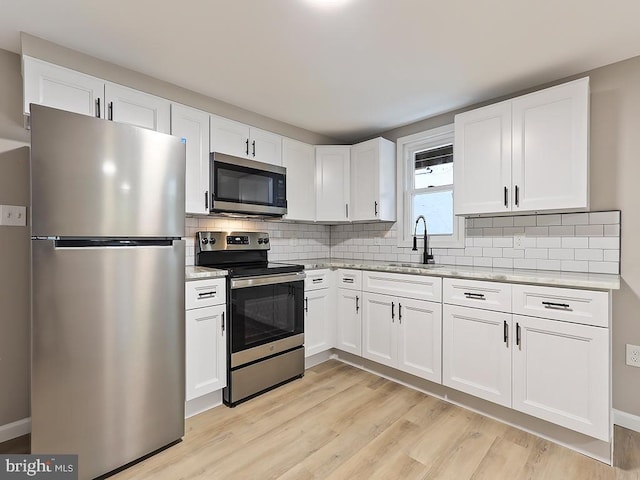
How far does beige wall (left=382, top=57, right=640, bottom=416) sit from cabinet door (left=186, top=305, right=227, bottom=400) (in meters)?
2.67

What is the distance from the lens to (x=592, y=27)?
1797 millimetres

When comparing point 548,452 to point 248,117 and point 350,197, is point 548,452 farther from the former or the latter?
point 248,117

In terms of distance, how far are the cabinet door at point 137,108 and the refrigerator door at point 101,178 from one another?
528 millimetres

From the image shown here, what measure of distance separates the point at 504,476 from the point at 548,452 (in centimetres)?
42

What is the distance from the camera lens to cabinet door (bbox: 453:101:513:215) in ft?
7.91

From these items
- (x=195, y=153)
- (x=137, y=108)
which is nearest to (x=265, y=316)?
(x=195, y=153)

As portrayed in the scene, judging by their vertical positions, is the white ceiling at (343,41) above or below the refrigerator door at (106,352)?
above

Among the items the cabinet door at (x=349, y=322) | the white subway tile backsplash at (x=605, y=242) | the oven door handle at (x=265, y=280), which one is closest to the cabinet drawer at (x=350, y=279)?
the cabinet door at (x=349, y=322)

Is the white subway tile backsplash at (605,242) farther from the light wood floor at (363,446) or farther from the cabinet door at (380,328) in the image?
the cabinet door at (380,328)

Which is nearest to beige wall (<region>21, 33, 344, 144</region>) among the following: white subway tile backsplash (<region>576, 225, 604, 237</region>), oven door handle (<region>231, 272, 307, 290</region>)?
oven door handle (<region>231, 272, 307, 290</region>)

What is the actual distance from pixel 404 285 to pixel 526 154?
1.29 meters

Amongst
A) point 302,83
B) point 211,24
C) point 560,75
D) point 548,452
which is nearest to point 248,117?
point 302,83

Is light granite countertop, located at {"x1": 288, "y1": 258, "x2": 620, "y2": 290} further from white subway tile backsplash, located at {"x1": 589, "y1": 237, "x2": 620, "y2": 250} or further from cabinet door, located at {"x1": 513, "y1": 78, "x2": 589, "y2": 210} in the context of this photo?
cabinet door, located at {"x1": 513, "y1": 78, "x2": 589, "y2": 210}

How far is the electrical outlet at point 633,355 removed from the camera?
2.09 metres
